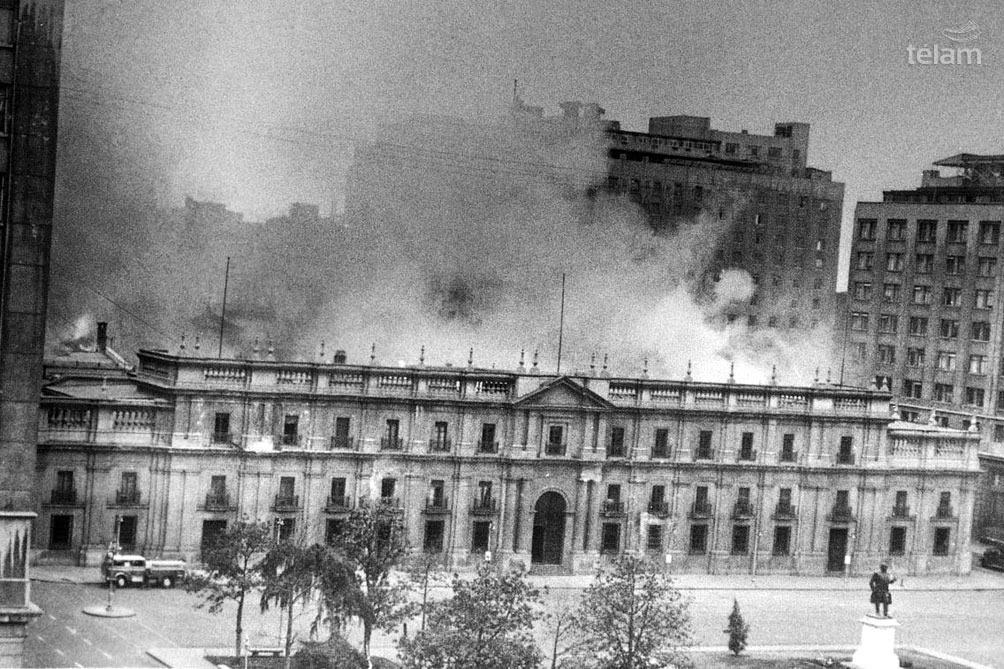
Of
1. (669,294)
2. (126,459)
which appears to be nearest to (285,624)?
(126,459)

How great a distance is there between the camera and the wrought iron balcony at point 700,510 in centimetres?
5009

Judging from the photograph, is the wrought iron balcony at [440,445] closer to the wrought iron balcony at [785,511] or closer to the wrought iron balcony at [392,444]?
the wrought iron balcony at [392,444]

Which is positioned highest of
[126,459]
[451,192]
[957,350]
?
[451,192]

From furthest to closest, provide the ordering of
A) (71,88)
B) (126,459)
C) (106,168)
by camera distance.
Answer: (106,168), (71,88), (126,459)

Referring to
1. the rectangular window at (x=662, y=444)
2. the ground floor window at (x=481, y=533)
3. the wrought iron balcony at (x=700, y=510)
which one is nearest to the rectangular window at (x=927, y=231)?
the rectangular window at (x=662, y=444)

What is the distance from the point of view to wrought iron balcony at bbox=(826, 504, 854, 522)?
51781 mm

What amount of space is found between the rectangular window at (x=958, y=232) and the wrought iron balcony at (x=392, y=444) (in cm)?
2513

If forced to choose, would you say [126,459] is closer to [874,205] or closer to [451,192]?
[451,192]

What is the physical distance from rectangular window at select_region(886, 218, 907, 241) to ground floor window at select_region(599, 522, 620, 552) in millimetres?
21159

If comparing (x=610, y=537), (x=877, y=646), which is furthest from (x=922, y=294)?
(x=877, y=646)

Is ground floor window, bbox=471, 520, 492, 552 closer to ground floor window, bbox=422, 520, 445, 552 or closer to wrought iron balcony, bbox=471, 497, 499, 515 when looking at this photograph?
wrought iron balcony, bbox=471, 497, 499, 515

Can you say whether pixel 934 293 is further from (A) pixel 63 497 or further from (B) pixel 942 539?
(A) pixel 63 497

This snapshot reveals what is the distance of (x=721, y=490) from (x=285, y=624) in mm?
15122

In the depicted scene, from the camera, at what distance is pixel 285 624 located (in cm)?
4031
